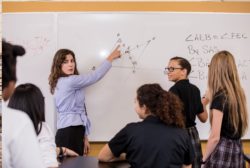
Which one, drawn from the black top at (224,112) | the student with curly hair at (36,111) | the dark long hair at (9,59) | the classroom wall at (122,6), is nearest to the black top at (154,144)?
the black top at (224,112)

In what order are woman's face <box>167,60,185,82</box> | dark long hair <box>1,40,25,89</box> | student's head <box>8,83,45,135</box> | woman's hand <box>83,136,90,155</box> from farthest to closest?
woman's hand <box>83,136,90,155</box>
woman's face <box>167,60,185,82</box>
student's head <box>8,83,45,135</box>
dark long hair <box>1,40,25,89</box>

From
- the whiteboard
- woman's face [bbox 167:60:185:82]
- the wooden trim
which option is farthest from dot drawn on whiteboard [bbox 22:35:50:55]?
woman's face [bbox 167:60:185:82]

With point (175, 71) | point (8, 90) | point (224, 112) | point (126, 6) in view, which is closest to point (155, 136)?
point (224, 112)

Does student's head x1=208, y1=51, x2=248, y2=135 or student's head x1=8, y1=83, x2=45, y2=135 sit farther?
student's head x1=208, y1=51, x2=248, y2=135

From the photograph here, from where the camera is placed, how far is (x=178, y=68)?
7.30 ft

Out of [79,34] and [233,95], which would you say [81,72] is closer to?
[79,34]

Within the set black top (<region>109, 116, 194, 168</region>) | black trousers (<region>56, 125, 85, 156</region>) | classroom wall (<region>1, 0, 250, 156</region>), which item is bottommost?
black trousers (<region>56, 125, 85, 156</region>)

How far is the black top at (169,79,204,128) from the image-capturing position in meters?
2.02

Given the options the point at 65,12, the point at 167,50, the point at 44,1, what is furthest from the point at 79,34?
the point at 167,50

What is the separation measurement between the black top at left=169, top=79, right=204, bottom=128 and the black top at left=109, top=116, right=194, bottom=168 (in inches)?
23.4

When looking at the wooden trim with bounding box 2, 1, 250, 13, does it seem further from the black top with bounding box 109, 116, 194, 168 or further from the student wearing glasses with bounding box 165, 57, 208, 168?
the black top with bounding box 109, 116, 194, 168

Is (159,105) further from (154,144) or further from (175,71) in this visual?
(175,71)

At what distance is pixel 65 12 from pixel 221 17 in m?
1.12

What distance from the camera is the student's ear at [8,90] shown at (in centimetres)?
75
